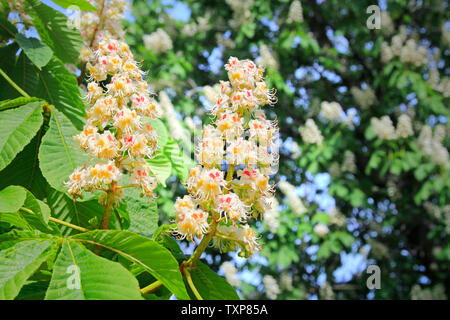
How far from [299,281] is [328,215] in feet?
2.64

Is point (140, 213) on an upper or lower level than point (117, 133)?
lower

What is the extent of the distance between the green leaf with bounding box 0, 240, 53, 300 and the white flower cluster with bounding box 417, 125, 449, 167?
3.91m

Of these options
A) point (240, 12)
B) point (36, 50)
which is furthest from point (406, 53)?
point (36, 50)

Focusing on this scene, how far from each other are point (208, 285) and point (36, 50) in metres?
0.67

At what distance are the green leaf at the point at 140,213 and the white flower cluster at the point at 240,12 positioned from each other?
4.12 metres

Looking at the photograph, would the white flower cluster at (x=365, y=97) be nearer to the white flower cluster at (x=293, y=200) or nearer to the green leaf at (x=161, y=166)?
the white flower cluster at (x=293, y=200)

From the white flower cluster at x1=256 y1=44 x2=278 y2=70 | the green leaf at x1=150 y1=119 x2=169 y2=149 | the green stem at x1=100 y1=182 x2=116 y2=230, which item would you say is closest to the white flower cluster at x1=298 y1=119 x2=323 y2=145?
the white flower cluster at x1=256 y1=44 x2=278 y2=70

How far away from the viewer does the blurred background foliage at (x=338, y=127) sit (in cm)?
413

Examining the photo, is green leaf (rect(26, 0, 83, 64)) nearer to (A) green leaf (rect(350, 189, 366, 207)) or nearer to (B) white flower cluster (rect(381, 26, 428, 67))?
(A) green leaf (rect(350, 189, 366, 207))

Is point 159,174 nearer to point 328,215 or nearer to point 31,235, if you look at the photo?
point 31,235

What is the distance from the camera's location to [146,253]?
0.67 m

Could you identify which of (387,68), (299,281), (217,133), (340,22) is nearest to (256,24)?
(340,22)

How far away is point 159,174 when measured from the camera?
1030 mm

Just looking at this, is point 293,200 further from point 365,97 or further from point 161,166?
point 161,166
